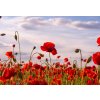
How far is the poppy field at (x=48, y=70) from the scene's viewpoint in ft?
7.01

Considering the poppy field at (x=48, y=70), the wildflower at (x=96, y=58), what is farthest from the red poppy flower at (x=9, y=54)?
the wildflower at (x=96, y=58)

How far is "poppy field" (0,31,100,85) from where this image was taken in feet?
7.01

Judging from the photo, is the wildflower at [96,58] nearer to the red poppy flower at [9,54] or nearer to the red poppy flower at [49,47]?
the red poppy flower at [49,47]

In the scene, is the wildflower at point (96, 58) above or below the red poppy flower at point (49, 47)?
below

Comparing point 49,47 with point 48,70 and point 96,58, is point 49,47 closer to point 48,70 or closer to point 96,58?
point 48,70

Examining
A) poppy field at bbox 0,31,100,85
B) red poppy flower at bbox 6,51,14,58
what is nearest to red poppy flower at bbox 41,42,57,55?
poppy field at bbox 0,31,100,85

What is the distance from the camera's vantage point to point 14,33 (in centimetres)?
221

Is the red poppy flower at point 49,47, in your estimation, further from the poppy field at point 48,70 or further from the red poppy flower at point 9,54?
the red poppy flower at point 9,54

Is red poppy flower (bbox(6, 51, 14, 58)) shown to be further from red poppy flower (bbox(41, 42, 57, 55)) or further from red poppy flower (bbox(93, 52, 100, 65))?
red poppy flower (bbox(93, 52, 100, 65))

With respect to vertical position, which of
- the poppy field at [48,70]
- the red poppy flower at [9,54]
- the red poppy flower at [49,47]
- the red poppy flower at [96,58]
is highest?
the red poppy flower at [49,47]
